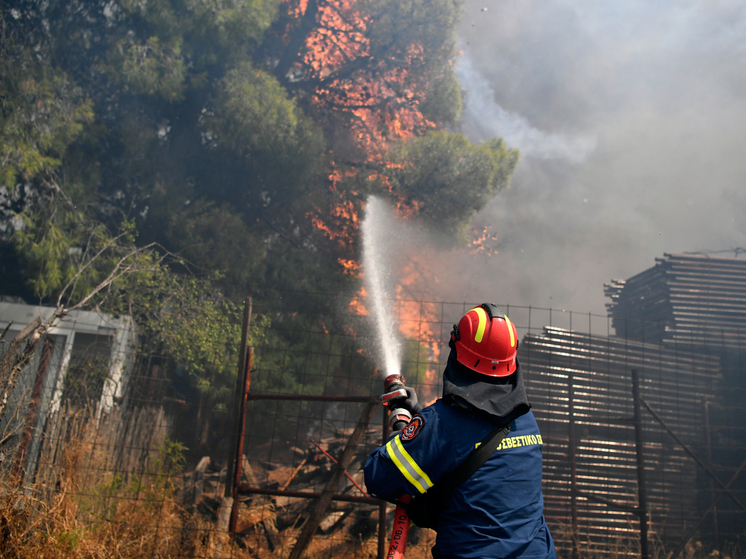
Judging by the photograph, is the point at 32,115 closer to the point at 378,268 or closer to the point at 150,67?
the point at 150,67

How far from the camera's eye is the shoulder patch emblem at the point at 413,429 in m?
2.08

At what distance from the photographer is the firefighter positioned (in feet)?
6.75

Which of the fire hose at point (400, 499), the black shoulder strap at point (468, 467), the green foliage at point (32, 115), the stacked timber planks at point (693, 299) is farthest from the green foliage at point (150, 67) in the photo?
the black shoulder strap at point (468, 467)

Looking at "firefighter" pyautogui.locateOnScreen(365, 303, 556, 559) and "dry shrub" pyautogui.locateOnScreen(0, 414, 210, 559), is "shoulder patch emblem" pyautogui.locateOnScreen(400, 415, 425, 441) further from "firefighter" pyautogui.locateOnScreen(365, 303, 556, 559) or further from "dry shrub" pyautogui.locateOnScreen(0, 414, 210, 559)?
"dry shrub" pyautogui.locateOnScreen(0, 414, 210, 559)

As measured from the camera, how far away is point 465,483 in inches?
82.9

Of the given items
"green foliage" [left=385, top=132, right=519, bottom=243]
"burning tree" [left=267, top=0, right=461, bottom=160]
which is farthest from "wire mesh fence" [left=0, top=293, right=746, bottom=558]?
"burning tree" [left=267, top=0, right=461, bottom=160]

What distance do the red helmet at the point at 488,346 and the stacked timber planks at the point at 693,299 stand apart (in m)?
11.1

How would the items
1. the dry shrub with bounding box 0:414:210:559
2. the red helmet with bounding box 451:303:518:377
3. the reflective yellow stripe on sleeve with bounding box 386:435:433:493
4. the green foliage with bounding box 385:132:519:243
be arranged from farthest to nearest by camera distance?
the green foliage with bounding box 385:132:519:243 < the dry shrub with bounding box 0:414:210:559 < the red helmet with bounding box 451:303:518:377 < the reflective yellow stripe on sleeve with bounding box 386:435:433:493

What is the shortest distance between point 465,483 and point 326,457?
7005mm

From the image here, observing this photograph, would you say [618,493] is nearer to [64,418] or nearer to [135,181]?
[64,418]

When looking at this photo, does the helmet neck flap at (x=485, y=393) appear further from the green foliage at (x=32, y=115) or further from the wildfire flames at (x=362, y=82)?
the wildfire flames at (x=362, y=82)

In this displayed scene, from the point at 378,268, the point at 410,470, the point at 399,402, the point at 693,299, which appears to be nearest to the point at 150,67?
the point at 378,268

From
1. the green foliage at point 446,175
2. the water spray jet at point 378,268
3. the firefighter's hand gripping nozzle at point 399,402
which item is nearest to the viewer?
the firefighter's hand gripping nozzle at point 399,402

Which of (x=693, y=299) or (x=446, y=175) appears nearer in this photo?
(x=693, y=299)
